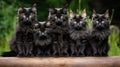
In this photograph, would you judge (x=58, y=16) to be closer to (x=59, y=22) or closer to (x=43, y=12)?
(x=59, y=22)

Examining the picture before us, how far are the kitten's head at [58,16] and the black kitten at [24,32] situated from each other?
29cm

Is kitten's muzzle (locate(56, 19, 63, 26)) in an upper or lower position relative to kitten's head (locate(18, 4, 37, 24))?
lower

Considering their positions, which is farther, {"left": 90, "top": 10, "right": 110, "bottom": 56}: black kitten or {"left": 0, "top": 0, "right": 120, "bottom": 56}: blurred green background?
{"left": 0, "top": 0, "right": 120, "bottom": 56}: blurred green background

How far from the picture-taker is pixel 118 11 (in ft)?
58.6

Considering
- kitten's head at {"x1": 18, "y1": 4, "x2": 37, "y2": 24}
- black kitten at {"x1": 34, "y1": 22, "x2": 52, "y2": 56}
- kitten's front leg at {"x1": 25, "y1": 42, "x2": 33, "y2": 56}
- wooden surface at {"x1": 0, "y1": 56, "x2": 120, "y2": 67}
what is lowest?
wooden surface at {"x1": 0, "y1": 56, "x2": 120, "y2": 67}

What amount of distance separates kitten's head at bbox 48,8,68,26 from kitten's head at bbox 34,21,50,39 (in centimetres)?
17

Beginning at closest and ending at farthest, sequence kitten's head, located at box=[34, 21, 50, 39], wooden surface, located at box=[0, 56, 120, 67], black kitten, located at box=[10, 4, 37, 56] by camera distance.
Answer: wooden surface, located at box=[0, 56, 120, 67]
kitten's head, located at box=[34, 21, 50, 39]
black kitten, located at box=[10, 4, 37, 56]

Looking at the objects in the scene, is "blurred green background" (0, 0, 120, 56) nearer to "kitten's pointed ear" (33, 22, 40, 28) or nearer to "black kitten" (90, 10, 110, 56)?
"black kitten" (90, 10, 110, 56)

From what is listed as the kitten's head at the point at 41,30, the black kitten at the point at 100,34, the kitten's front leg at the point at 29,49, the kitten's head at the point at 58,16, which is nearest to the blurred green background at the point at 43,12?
the black kitten at the point at 100,34

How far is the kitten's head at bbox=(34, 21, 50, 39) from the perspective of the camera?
1081 centimetres

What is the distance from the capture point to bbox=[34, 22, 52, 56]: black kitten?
10.8 metres

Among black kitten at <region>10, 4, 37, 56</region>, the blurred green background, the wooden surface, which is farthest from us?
the blurred green background

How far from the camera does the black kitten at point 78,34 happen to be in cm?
1098

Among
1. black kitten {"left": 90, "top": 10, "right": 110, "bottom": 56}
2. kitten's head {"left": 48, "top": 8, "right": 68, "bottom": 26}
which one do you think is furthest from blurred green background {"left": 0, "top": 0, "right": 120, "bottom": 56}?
kitten's head {"left": 48, "top": 8, "right": 68, "bottom": 26}
